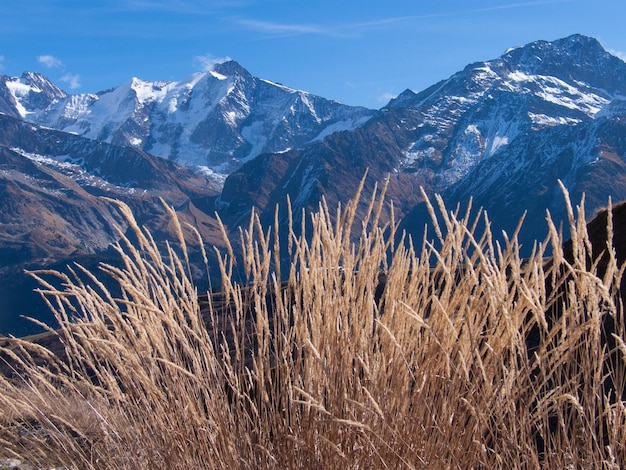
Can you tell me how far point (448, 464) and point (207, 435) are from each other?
31.4 inches

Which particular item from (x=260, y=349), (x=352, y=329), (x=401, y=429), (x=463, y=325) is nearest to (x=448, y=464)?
(x=401, y=429)

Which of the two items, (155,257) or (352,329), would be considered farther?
(155,257)

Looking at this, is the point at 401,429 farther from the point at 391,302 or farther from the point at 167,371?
the point at 167,371

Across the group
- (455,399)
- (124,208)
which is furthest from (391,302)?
(124,208)

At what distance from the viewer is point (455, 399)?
163 centimetres

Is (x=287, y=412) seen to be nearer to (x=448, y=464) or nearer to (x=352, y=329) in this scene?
(x=352, y=329)

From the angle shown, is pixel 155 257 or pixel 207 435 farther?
pixel 155 257

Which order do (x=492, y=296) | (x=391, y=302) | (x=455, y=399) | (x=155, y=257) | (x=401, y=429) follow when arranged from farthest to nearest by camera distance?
(x=155, y=257)
(x=391, y=302)
(x=401, y=429)
(x=455, y=399)
(x=492, y=296)

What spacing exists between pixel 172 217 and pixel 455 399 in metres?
1.18

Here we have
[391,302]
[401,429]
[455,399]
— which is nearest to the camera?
[455,399]

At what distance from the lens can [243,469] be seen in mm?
1970

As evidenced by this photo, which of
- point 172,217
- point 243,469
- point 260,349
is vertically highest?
point 172,217

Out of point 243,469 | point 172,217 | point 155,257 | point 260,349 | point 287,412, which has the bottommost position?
point 243,469

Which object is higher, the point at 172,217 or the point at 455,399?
the point at 172,217
